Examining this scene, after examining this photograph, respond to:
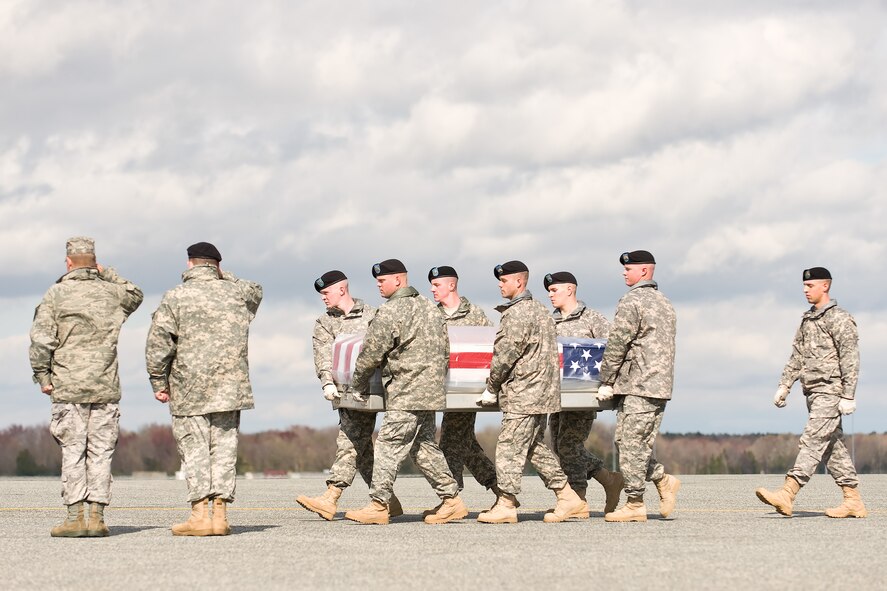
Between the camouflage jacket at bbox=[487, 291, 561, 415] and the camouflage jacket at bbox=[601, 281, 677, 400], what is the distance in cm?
55

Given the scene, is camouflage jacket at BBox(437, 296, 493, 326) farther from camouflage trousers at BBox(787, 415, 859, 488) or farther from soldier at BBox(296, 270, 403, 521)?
camouflage trousers at BBox(787, 415, 859, 488)

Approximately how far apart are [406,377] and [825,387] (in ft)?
13.6

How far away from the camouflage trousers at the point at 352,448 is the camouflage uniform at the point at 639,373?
2.23 meters

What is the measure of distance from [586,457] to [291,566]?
4483 mm

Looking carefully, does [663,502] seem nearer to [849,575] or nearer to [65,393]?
[849,575]

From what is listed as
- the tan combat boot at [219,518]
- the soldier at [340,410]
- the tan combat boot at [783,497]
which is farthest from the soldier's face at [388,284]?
the tan combat boot at [783,497]

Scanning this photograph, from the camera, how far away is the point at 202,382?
10391 millimetres

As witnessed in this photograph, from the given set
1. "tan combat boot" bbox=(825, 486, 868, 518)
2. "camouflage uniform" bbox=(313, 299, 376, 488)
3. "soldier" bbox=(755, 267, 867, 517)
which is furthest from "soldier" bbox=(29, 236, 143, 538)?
"tan combat boot" bbox=(825, 486, 868, 518)

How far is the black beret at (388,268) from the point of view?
446 inches

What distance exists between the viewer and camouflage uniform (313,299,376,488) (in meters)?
11.9

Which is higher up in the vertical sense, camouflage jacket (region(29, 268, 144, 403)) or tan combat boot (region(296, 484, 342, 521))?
camouflage jacket (region(29, 268, 144, 403))

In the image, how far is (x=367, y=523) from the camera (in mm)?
11500

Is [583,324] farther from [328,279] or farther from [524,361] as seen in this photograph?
[328,279]

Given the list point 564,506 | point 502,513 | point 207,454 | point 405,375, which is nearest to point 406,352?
point 405,375
